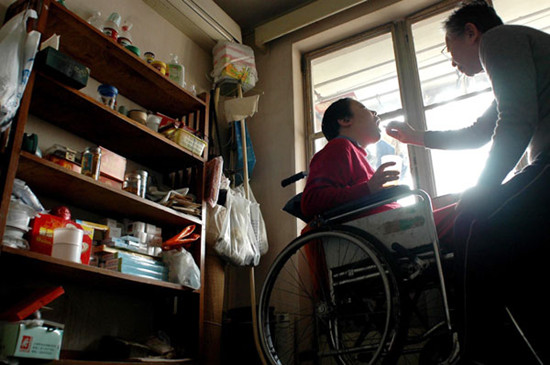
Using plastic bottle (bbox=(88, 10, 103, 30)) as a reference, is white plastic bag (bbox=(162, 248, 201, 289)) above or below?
below

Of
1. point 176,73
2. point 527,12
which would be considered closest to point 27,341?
point 176,73

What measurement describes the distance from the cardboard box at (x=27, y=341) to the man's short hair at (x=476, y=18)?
1.70 m

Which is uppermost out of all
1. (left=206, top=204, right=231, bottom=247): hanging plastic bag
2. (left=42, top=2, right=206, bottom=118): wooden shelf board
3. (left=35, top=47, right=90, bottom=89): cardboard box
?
(left=42, top=2, right=206, bottom=118): wooden shelf board

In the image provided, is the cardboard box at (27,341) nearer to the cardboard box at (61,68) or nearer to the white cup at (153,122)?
the cardboard box at (61,68)

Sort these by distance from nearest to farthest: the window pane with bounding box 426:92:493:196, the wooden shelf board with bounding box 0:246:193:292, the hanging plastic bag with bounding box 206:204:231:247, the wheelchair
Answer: the wheelchair → the wooden shelf board with bounding box 0:246:193:292 → the hanging plastic bag with bounding box 206:204:231:247 → the window pane with bounding box 426:92:493:196

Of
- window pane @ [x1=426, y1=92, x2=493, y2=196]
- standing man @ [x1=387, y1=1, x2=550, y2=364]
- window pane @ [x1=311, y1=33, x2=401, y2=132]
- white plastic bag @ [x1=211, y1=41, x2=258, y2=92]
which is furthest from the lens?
white plastic bag @ [x1=211, y1=41, x2=258, y2=92]

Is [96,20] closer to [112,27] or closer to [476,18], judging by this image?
[112,27]

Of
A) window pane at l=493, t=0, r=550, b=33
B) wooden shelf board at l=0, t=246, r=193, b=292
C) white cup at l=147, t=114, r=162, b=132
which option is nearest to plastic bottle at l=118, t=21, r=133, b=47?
white cup at l=147, t=114, r=162, b=132

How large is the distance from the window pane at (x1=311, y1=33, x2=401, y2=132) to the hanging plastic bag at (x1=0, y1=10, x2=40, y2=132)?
200 cm

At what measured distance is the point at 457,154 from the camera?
2.61m

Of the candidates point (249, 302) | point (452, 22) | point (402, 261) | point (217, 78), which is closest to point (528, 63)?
point (452, 22)

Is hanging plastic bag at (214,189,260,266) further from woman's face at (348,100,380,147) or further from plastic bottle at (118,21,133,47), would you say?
plastic bottle at (118,21,133,47)

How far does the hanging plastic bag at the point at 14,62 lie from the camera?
1556 mm

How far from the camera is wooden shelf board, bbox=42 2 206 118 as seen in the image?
2062mm
